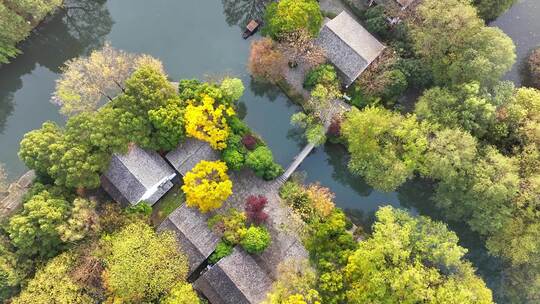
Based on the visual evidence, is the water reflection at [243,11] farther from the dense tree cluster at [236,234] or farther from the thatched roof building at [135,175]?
the dense tree cluster at [236,234]

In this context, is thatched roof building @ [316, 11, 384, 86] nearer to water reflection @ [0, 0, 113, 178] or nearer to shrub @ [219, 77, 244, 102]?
shrub @ [219, 77, 244, 102]

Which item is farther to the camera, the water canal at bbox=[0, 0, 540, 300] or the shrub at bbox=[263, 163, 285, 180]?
the water canal at bbox=[0, 0, 540, 300]

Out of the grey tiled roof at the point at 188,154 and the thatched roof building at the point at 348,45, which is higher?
the thatched roof building at the point at 348,45

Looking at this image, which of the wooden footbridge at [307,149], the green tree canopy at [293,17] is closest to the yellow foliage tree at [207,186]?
the wooden footbridge at [307,149]

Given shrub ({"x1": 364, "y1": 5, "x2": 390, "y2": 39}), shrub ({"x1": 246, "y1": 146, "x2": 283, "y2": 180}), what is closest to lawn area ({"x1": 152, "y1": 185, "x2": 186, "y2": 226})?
shrub ({"x1": 246, "y1": 146, "x2": 283, "y2": 180})

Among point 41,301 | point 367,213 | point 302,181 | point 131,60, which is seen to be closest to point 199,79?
point 131,60

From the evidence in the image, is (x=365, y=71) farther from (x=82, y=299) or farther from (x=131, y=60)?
(x=82, y=299)
